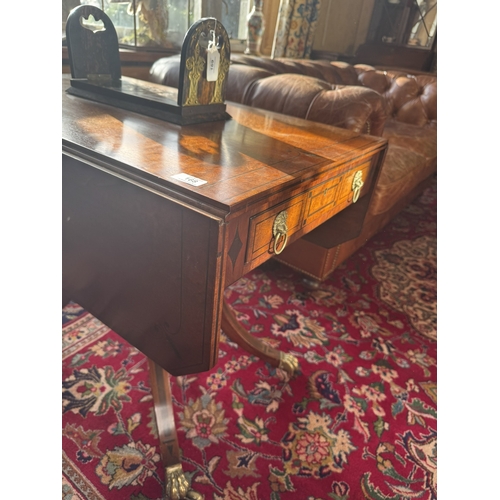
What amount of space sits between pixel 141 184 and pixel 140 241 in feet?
0.39

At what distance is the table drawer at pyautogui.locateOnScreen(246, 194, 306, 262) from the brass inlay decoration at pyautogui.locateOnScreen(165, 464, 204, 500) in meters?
0.60

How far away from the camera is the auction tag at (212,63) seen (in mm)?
1016

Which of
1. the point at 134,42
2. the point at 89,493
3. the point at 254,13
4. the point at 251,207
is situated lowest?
the point at 89,493

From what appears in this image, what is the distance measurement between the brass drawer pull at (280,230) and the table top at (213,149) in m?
0.07

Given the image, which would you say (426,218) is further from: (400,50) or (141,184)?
(141,184)

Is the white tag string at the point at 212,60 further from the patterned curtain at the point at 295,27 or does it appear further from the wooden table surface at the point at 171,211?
the patterned curtain at the point at 295,27

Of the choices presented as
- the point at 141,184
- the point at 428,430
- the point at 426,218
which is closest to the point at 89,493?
the point at 141,184

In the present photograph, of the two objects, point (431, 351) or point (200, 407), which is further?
point (431, 351)

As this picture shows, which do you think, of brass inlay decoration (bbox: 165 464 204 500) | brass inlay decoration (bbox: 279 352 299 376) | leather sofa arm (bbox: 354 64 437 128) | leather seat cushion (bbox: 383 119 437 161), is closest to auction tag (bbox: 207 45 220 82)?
brass inlay decoration (bbox: 279 352 299 376)

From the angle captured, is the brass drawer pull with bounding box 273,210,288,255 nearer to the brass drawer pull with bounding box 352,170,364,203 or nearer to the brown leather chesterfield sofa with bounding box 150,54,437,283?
the brass drawer pull with bounding box 352,170,364,203

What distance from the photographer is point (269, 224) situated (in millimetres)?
770

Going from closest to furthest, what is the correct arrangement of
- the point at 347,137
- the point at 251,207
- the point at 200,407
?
1. the point at 251,207
2. the point at 347,137
3. the point at 200,407

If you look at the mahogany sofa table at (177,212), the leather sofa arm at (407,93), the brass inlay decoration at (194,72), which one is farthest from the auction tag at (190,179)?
the leather sofa arm at (407,93)

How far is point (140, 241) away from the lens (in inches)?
30.1
